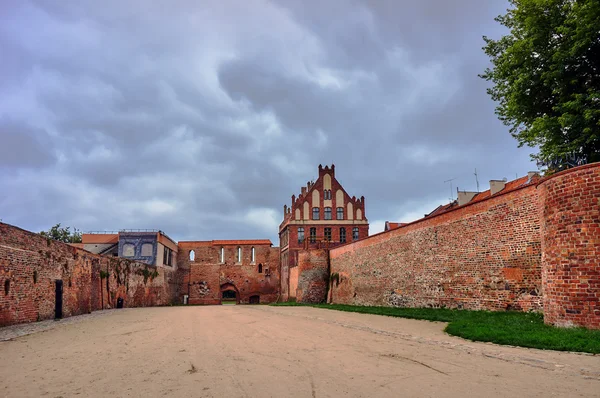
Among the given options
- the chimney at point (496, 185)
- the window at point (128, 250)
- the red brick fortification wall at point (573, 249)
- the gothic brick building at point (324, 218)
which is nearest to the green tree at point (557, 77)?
the red brick fortification wall at point (573, 249)

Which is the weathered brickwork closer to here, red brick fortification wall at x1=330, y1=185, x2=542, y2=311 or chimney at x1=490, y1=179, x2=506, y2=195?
red brick fortification wall at x1=330, y1=185, x2=542, y2=311

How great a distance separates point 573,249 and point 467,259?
6.41 m

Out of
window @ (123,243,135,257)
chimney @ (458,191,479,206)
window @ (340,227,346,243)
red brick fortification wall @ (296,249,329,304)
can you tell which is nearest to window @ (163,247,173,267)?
window @ (123,243,135,257)

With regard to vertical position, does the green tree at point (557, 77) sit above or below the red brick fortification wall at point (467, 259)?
above

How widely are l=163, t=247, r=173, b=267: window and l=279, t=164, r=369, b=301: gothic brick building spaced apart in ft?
42.4

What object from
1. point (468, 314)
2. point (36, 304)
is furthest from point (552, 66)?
point (36, 304)

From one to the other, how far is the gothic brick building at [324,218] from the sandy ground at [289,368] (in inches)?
1293

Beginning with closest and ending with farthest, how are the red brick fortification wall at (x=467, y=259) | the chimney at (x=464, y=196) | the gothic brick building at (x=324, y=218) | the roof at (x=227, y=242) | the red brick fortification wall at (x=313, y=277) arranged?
the red brick fortification wall at (x=467, y=259)
the chimney at (x=464, y=196)
the red brick fortification wall at (x=313, y=277)
the gothic brick building at (x=324, y=218)
the roof at (x=227, y=242)

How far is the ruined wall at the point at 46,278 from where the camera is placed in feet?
45.9

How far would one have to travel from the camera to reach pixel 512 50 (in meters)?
15.5

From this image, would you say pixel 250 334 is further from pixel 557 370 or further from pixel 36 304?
pixel 36 304

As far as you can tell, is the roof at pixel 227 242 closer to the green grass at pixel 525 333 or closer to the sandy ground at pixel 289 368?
the green grass at pixel 525 333

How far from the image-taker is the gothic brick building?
43.0 metres

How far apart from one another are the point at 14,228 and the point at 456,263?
16778 millimetres
